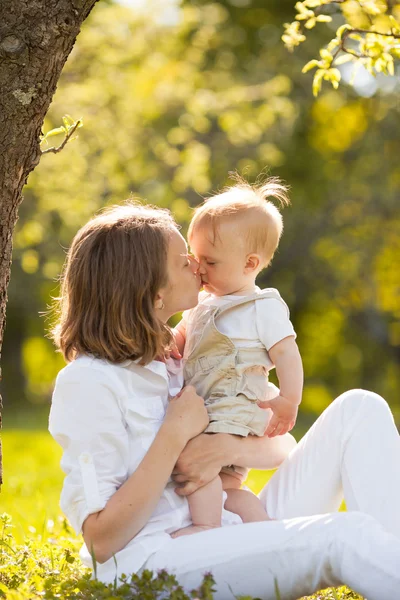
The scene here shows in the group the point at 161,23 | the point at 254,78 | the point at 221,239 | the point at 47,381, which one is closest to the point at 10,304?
the point at 47,381

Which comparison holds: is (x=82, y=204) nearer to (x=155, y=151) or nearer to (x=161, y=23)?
(x=155, y=151)

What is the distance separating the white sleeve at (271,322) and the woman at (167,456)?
0.24 meters

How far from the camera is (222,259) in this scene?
2.92 metres

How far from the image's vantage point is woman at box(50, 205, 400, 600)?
2266 mm

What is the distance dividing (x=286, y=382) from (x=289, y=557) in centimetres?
65

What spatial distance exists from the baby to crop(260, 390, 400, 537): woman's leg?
0.37 feet

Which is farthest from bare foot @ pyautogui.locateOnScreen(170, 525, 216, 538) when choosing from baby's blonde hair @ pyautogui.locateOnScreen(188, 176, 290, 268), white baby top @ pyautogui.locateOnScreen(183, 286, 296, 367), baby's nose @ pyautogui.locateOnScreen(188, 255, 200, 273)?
baby's blonde hair @ pyautogui.locateOnScreen(188, 176, 290, 268)

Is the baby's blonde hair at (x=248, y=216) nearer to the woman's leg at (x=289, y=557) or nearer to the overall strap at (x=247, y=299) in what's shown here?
the overall strap at (x=247, y=299)

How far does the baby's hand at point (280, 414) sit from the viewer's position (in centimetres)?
276

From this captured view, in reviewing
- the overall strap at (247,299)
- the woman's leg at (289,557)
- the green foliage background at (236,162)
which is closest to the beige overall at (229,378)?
the overall strap at (247,299)

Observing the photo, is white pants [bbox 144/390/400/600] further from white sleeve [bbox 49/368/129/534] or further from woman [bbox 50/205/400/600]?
white sleeve [bbox 49/368/129/534]

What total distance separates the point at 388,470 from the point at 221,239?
962 mm

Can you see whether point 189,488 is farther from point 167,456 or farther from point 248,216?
point 248,216

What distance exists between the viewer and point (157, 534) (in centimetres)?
244
